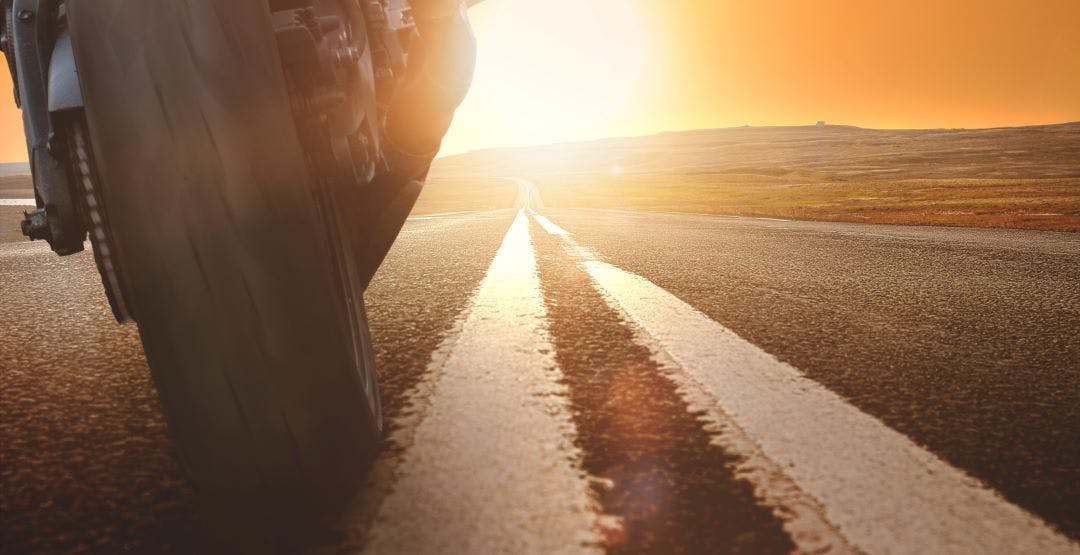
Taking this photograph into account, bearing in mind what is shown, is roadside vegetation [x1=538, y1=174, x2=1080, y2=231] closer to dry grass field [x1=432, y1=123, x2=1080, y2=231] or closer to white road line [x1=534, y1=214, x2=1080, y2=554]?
dry grass field [x1=432, y1=123, x2=1080, y2=231]

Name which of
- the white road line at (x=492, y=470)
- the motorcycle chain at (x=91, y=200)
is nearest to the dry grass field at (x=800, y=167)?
the white road line at (x=492, y=470)

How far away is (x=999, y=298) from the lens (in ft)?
10.00

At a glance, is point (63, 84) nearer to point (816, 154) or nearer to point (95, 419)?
point (95, 419)

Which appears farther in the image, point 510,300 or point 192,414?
point 510,300

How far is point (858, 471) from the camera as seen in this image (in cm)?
106

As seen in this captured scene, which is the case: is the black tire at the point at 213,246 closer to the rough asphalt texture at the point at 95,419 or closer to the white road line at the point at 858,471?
the rough asphalt texture at the point at 95,419

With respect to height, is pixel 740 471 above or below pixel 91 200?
below

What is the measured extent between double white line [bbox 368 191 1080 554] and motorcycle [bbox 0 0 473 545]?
0.61 ft

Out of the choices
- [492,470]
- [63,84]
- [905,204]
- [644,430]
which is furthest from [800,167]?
[63,84]

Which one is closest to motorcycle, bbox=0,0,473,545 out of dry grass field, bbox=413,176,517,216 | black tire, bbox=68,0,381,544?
black tire, bbox=68,0,381,544

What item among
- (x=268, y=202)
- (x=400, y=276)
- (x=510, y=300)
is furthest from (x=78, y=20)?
(x=400, y=276)

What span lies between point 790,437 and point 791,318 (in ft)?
4.51

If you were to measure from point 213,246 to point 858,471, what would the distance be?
1136 millimetres

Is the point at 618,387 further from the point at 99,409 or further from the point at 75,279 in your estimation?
the point at 75,279
